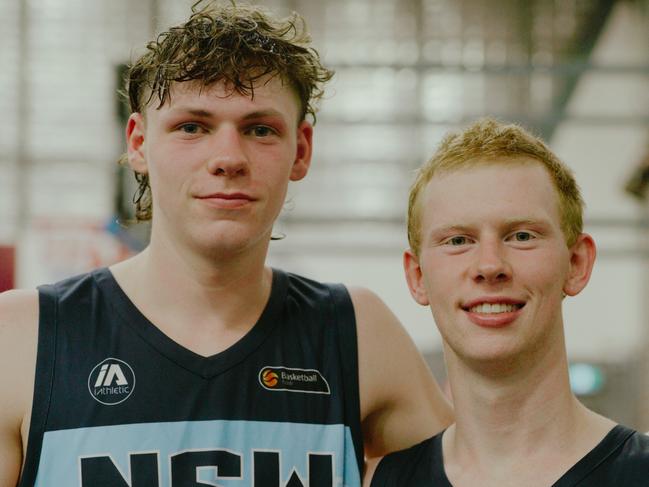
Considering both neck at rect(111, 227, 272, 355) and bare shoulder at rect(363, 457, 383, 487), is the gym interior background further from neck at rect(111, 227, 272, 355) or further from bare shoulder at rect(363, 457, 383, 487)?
bare shoulder at rect(363, 457, 383, 487)

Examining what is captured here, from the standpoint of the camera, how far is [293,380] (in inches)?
94.1

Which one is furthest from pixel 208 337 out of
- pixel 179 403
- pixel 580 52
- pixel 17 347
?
pixel 580 52

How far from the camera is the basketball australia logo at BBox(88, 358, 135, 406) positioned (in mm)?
2299

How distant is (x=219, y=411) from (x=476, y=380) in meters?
0.59

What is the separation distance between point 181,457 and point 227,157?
655 mm

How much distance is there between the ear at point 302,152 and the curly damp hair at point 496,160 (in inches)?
14.8

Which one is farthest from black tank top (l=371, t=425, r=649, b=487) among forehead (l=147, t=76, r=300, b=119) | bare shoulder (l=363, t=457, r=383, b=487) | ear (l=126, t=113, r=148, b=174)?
ear (l=126, t=113, r=148, b=174)

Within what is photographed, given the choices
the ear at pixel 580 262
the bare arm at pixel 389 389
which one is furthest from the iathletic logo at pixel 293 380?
the ear at pixel 580 262

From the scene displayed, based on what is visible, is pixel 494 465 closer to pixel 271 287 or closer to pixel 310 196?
pixel 271 287

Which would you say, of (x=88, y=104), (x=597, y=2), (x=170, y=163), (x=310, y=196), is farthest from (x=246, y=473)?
(x=310, y=196)

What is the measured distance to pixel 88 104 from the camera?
11.8 meters

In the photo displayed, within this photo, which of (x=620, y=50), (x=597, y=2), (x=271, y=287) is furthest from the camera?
(x=620, y=50)

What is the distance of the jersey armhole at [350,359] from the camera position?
2391mm

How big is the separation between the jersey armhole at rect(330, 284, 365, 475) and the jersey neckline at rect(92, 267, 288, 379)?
Answer: 0.15 m
